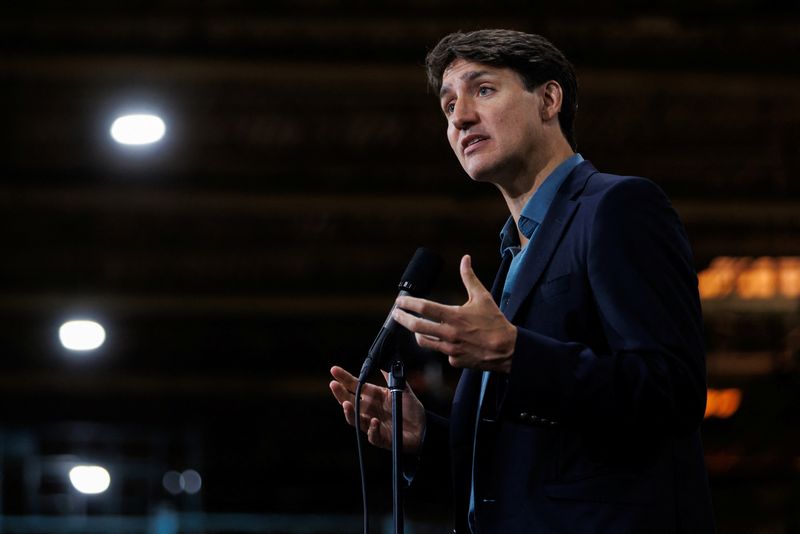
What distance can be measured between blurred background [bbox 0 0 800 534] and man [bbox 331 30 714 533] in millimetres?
5005

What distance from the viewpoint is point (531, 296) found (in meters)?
1.76

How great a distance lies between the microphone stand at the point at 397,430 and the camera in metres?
1.76

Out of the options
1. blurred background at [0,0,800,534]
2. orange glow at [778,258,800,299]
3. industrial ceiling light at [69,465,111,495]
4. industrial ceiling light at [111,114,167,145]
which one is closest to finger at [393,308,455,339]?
blurred background at [0,0,800,534]

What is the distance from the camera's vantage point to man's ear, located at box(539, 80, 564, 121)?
2.05 metres

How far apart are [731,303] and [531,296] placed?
977 centimetres

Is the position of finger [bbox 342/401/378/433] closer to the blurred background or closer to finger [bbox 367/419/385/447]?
finger [bbox 367/419/385/447]

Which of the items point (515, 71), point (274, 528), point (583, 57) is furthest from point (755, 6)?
point (515, 71)

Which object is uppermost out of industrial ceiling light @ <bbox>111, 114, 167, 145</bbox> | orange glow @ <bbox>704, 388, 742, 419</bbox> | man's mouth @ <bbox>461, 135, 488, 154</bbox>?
industrial ceiling light @ <bbox>111, 114, 167, 145</bbox>

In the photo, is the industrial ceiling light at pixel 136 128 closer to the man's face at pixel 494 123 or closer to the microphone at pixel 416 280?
the man's face at pixel 494 123

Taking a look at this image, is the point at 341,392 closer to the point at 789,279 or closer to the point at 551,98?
the point at 551,98

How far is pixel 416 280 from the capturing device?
186 centimetres

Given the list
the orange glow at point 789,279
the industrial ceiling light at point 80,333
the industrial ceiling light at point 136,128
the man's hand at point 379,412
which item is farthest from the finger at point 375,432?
the orange glow at point 789,279

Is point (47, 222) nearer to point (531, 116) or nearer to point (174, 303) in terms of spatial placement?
point (174, 303)

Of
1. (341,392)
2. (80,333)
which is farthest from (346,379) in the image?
(80,333)
